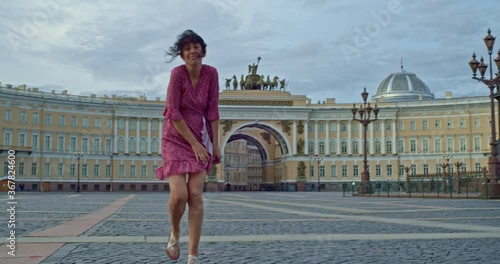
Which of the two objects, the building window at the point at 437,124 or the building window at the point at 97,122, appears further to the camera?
the building window at the point at 437,124

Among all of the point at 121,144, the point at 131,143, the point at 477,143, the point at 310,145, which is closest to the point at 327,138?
the point at 310,145

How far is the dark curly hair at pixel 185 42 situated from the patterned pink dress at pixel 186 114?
173 millimetres

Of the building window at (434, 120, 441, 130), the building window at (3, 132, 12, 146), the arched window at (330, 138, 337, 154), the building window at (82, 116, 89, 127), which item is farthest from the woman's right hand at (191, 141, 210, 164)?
the building window at (434, 120, 441, 130)

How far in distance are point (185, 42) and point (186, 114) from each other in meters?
0.68

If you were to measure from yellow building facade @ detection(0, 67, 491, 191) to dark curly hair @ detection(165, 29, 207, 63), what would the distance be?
2944 inches

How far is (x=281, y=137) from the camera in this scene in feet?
285

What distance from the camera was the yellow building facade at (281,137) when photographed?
7962 cm

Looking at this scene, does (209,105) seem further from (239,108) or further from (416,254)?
(239,108)

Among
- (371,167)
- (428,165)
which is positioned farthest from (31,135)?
(428,165)

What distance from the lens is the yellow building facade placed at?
3135 inches

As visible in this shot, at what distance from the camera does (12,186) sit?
1074 centimetres

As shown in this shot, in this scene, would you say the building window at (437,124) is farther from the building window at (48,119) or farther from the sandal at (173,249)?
the sandal at (173,249)

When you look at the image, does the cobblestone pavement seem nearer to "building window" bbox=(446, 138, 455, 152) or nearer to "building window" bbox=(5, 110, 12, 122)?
"building window" bbox=(5, 110, 12, 122)

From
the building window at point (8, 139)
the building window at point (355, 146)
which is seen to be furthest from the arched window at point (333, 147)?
the building window at point (8, 139)
